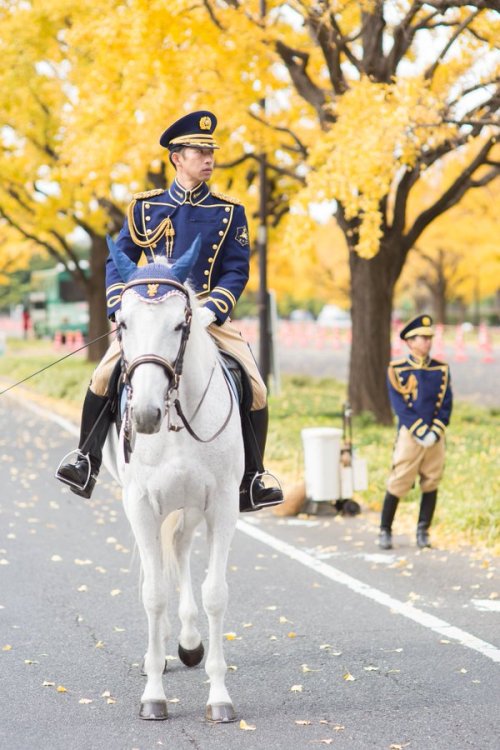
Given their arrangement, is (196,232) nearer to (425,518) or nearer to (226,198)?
(226,198)

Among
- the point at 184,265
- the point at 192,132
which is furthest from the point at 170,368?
the point at 192,132

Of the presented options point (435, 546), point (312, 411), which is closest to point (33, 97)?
point (312, 411)

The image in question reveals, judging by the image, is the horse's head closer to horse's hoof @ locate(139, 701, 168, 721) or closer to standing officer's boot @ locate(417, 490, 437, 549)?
horse's hoof @ locate(139, 701, 168, 721)

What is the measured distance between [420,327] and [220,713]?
5207 millimetres

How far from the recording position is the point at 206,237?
5.95 metres

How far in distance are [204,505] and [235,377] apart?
80cm

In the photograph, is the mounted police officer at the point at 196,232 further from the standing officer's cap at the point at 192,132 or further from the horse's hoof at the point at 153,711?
the horse's hoof at the point at 153,711

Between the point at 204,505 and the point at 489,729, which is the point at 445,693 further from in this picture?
the point at 204,505

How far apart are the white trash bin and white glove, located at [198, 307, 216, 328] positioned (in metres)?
5.96

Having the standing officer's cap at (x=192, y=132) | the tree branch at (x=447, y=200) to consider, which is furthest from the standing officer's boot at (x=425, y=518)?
the tree branch at (x=447, y=200)

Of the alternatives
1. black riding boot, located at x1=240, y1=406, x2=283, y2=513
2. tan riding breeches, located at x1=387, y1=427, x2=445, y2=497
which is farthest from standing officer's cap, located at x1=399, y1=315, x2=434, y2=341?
black riding boot, located at x1=240, y1=406, x2=283, y2=513

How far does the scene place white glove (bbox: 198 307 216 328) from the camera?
18.2 feet

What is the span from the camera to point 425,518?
395 inches

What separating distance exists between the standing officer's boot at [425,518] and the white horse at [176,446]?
176 inches
